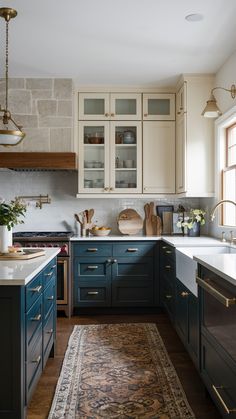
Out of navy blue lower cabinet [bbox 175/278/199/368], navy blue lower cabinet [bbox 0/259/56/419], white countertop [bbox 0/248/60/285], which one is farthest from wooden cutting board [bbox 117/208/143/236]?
navy blue lower cabinet [bbox 0/259/56/419]

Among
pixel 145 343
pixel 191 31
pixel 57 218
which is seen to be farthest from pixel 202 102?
pixel 145 343

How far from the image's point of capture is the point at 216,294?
201 centimetres

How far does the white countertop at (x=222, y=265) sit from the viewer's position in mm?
1854

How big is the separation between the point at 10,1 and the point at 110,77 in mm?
1738

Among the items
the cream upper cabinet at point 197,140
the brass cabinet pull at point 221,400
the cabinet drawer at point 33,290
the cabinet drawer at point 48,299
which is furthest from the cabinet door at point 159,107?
the brass cabinet pull at point 221,400

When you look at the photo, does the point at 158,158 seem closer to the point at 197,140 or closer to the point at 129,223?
Result: the point at 197,140

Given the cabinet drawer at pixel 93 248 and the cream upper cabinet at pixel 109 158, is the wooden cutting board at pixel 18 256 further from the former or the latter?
the cream upper cabinet at pixel 109 158

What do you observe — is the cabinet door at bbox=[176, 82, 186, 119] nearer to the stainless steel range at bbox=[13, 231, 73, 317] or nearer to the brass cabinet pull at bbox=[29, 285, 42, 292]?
the stainless steel range at bbox=[13, 231, 73, 317]

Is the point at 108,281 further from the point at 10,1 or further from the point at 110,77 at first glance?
the point at 10,1

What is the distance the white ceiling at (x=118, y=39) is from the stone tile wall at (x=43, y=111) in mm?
126

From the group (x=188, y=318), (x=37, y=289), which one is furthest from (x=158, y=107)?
(x=37, y=289)

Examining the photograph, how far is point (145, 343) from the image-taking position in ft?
11.4

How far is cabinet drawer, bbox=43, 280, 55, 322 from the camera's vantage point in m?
2.68

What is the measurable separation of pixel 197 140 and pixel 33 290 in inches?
110
